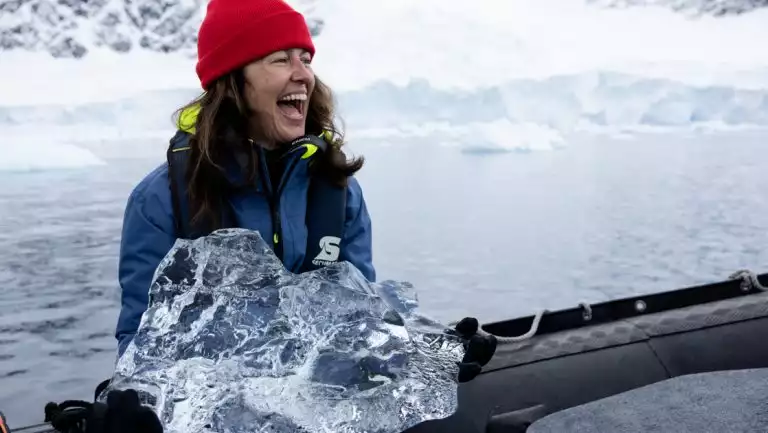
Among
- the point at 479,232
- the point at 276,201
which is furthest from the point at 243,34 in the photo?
the point at 479,232

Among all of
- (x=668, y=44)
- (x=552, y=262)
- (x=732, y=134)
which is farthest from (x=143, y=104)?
(x=732, y=134)

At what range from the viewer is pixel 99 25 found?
8.77 ft

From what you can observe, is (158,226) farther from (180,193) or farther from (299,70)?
(299,70)

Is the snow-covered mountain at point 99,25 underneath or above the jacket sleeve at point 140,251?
above

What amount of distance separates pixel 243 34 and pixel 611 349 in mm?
707

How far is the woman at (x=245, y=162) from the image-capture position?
0.93 meters

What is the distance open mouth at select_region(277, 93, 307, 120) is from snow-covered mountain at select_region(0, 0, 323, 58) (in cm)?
182

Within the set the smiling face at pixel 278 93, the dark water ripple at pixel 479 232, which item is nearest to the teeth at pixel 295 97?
the smiling face at pixel 278 93

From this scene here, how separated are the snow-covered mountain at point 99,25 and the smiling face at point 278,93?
71.2 inches

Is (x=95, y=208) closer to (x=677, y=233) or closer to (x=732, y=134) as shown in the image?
(x=677, y=233)

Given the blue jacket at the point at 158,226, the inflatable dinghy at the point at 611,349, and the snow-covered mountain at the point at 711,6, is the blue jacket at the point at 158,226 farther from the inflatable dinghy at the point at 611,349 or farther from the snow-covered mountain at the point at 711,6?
the snow-covered mountain at the point at 711,6

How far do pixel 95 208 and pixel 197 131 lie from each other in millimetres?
1995

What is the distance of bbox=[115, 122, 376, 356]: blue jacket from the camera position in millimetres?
917

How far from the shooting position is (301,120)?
→ 1.02 metres
